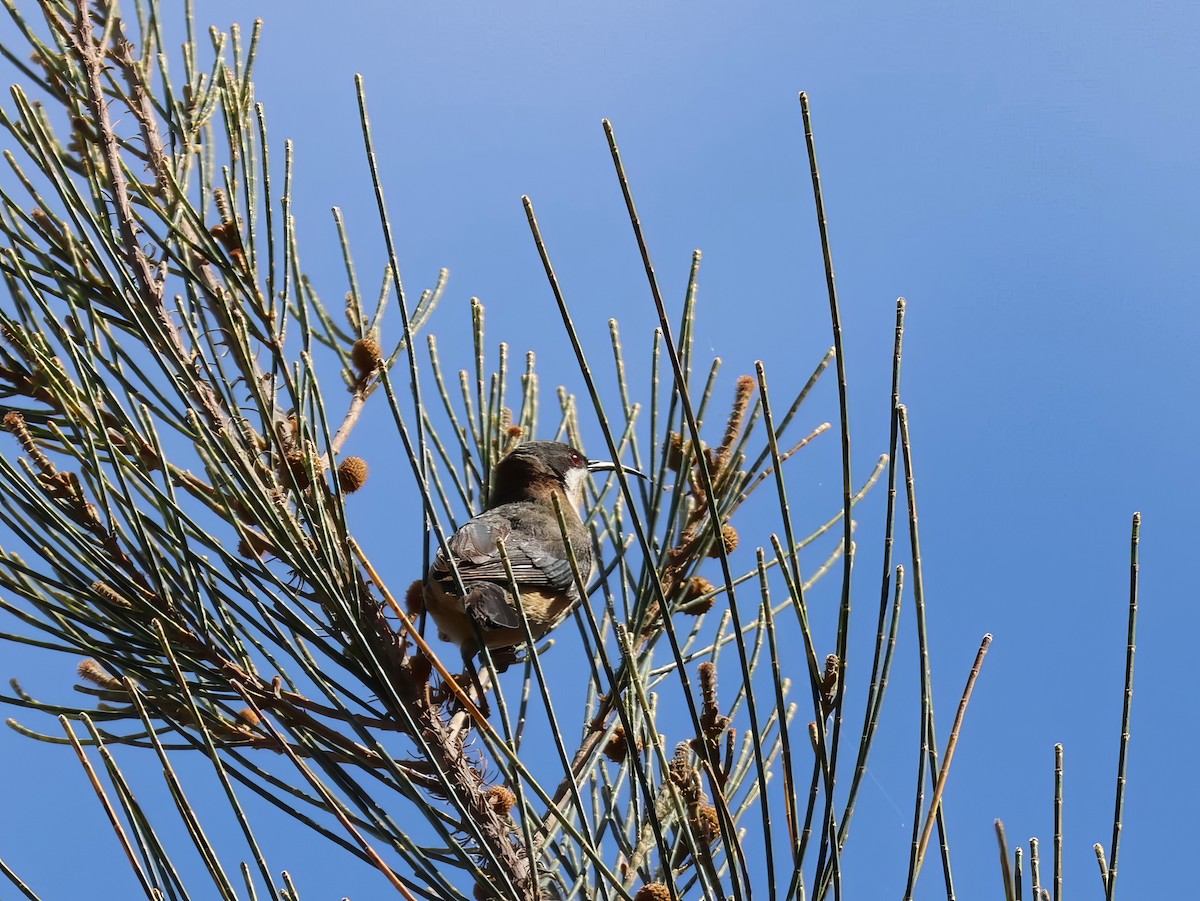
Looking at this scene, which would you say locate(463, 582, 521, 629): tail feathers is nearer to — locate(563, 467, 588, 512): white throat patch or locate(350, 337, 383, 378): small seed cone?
locate(350, 337, 383, 378): small seed cone

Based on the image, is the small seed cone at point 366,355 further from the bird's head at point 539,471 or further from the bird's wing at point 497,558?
the bird's head at point 539,471

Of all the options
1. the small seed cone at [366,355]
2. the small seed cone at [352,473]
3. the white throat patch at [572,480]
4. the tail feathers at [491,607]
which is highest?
the white throat patch at [572,480]

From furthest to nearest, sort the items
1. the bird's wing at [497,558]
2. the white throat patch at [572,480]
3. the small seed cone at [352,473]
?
the white throat patch at [572,480], the bird's wing at [497,558], the small seed cone at [352,473]

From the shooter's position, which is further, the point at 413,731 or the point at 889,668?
the point at 413,731

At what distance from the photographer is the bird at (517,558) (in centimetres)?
338

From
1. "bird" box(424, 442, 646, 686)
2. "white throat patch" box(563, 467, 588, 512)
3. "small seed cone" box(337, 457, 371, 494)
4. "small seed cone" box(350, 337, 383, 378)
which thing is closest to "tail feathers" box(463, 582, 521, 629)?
"bird" box(424, 442, 646, 686)

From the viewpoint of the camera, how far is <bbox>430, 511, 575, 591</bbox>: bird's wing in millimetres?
3547

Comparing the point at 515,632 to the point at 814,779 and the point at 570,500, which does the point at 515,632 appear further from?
the point at 814,779

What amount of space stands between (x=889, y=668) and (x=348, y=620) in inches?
49.0

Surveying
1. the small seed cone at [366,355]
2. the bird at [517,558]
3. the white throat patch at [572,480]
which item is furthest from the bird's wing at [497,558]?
the small seed cone at [366,355]

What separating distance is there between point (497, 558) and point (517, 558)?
0.20 meters

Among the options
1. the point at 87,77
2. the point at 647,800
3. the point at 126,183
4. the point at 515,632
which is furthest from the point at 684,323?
the point at 87,77

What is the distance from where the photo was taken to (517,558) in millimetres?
3986

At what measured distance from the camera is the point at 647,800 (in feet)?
5.81
